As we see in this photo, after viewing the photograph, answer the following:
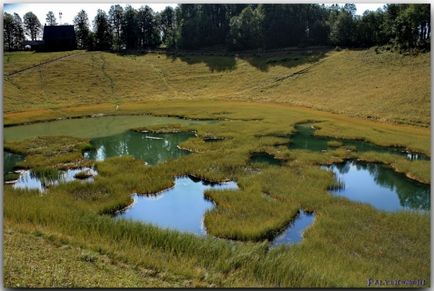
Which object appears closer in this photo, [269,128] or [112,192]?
[112,192]

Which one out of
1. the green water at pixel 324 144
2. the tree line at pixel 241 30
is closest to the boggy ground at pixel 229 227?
the green water at pixel 324 144

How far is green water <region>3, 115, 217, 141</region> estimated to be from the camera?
1758 cm

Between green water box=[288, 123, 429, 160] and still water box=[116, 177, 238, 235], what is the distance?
20.5 feet

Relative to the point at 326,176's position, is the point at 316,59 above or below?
above

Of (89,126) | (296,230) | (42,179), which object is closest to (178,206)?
(296,230)

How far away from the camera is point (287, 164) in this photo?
55.7ft

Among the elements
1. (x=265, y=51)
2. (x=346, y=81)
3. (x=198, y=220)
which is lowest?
(x=198, y=220)

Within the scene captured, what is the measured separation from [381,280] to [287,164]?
335 inches

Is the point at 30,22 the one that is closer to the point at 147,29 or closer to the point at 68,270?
the point at 68,270

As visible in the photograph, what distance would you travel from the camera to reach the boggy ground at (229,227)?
8508 millimetres

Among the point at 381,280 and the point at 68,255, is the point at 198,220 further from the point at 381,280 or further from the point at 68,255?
the point at 381,280

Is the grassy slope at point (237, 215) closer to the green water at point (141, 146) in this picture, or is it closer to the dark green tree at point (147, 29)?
the green water at point (141, 146)

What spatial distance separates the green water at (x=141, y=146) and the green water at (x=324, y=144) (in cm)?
549

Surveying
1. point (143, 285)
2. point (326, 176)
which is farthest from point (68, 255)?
point (326, 176)
